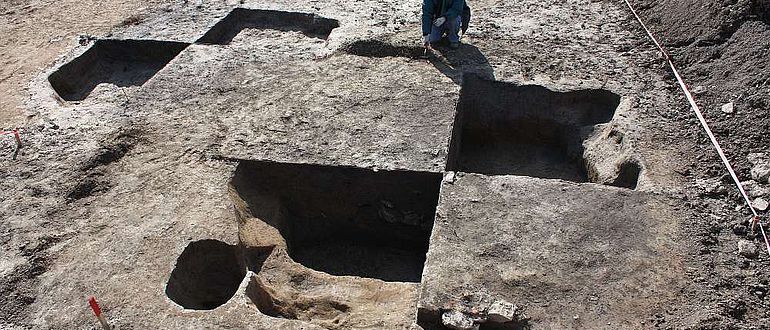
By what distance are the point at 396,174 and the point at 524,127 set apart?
6.55 feet

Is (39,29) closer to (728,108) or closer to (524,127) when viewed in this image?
(524,127)

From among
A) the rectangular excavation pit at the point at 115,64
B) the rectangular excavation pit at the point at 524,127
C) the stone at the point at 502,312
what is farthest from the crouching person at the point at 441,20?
the stone at the point at 502,312

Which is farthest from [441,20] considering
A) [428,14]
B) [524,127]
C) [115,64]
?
[115,64]

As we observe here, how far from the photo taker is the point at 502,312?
3.33 m

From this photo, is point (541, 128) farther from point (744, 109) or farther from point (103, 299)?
point (103, 299)

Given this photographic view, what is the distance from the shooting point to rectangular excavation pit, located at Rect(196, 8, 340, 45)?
25.1ft

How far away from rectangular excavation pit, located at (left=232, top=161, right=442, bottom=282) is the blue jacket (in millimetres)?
2470

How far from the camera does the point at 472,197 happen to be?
426 centimetres

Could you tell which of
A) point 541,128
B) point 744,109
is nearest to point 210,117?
point 541,128

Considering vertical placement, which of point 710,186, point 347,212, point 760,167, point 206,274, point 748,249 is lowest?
point 206,274

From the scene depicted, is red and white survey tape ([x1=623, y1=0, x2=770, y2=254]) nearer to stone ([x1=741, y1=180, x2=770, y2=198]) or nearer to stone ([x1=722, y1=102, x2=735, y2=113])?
stone ([x1=741, y1=180, x2=770, y2=198])

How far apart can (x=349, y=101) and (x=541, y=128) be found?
6.42 ft

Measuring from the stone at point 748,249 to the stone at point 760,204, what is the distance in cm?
41

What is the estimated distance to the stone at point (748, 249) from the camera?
148 inches
